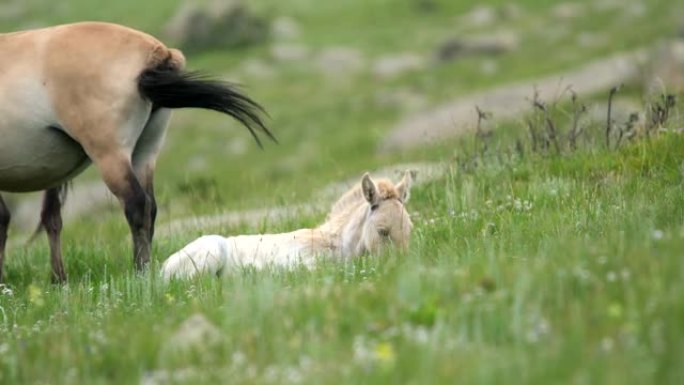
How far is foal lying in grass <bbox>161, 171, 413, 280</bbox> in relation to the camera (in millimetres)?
8461

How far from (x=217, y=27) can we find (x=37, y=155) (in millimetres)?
38841

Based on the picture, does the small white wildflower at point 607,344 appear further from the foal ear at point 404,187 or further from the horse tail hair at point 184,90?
the horse tail hair at point 184,90

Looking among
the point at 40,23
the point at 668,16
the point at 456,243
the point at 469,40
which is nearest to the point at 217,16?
the point at 40,23

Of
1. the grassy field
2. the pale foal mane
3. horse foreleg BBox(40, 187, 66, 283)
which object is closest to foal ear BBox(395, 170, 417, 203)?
the pale foal mane

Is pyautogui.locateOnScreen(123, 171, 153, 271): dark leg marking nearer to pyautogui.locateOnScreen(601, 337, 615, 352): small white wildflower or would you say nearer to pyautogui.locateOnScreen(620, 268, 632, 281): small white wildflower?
pyautogui.locateOnScreen(620, 268, 632, 281): small white wildflower

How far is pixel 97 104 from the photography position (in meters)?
8.94

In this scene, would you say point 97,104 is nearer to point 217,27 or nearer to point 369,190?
point 369,190

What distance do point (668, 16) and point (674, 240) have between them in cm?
3442

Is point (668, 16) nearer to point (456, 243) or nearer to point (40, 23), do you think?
point (40, 23)

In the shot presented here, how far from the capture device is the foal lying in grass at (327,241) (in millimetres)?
8461

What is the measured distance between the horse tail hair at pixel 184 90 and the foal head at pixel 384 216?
3.63ft

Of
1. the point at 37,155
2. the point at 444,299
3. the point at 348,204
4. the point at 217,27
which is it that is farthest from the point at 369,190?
the point at 217,27

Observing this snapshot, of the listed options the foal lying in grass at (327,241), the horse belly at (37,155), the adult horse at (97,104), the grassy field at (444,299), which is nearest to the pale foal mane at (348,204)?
the foal lying in grass at (327,241)

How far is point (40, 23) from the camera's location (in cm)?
5094
